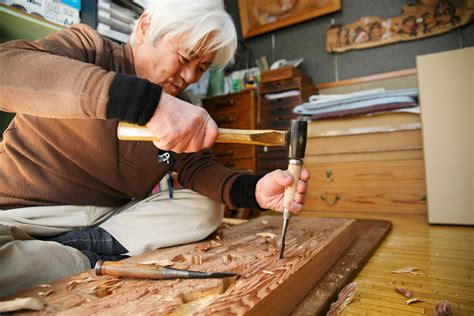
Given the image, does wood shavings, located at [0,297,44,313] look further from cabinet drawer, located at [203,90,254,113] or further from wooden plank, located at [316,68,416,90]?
wooden plank, located at [316,68,416,90]

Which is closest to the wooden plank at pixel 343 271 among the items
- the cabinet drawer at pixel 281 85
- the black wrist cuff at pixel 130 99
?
the black wrist cuff at pixel 130 99

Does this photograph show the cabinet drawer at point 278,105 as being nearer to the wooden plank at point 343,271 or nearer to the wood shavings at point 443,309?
the wooden plank at point 343,271

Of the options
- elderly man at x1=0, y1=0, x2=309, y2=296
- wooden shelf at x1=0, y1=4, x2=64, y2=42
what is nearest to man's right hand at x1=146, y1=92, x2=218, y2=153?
elderly man at x1=0, y1=0, x2=309, y2=296

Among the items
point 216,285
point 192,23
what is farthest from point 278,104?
point 216,285

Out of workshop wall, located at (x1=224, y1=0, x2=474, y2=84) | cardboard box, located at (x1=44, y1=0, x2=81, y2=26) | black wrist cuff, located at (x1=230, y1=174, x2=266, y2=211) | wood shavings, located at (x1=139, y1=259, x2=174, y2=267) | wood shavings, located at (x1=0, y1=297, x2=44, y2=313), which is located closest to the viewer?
wood shavings, located at (x1=0, y1=297, x2=44, y2=313)

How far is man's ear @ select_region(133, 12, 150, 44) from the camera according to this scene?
1025 millimetres

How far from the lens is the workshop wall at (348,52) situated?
8.04 feet

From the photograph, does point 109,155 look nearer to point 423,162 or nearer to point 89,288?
point 89,288

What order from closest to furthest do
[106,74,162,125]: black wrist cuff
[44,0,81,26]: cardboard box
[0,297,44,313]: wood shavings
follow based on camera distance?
[0,297,44,313]: wood shavings → [106,74,162,125]: black wrist cuff → [44,0,81,26]: cardboard box

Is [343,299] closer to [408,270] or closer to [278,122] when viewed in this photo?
[408,270]

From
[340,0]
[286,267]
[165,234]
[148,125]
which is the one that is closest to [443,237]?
[286,267]

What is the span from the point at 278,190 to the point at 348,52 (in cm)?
222

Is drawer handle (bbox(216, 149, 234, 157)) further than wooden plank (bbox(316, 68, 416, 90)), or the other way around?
drawer handle (bbox(216, 149, 234, 157))

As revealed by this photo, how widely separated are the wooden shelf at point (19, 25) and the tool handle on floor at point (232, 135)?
3.60 ft
